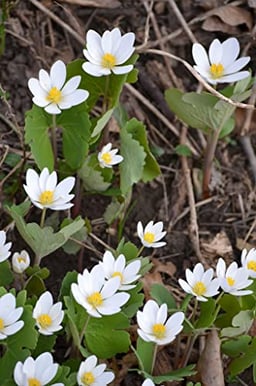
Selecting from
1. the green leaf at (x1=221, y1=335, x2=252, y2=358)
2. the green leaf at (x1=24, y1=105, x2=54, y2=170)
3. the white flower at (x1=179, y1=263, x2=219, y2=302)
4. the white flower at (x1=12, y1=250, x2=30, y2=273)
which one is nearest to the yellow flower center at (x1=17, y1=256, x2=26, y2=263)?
the white flower at (x1=12, y1=250, x2=30, y2=273)

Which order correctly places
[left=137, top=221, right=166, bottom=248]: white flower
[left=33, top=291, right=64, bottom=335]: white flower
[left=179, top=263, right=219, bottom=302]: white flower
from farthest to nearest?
[left=137, top=221, right=166, bottom=248]: white flower → [left=179, top=263, right=219, bottom=302]: white flower → [left=33, top=291, right=64, bottom=335]: white flower

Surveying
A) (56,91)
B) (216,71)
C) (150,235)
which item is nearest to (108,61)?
(56,91)

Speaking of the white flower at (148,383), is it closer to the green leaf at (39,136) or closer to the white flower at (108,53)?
the green leaf at (39,136)

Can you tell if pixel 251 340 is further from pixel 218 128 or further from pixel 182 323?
pixel 218 128

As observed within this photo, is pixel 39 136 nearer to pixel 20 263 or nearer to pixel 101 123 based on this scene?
pixel 101 123

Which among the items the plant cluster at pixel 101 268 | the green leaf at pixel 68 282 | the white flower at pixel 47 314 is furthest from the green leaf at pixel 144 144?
the white flower at pixel 47 314

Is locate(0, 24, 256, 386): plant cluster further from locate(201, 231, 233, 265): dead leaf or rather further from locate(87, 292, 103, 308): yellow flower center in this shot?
locate(201, 231, 233, 265): dead leaf

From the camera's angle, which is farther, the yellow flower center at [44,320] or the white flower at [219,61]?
Result: the white flower at [219,61]
